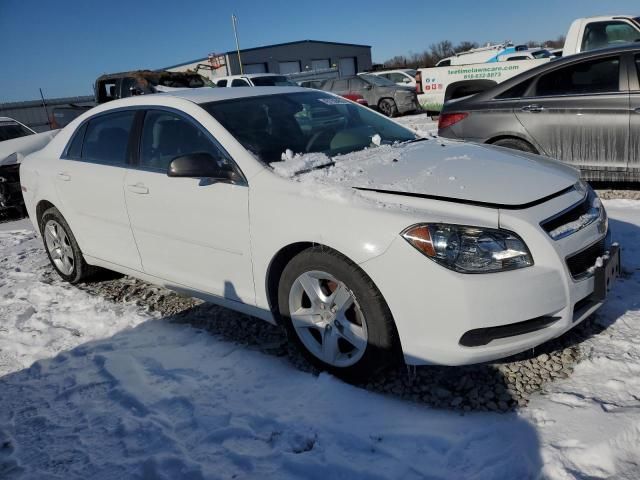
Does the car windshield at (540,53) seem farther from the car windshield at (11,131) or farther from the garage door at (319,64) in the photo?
the garage door at (319,64)

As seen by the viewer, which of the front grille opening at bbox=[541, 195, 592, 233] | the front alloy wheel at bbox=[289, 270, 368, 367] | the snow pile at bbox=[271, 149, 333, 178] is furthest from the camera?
the snow pile at bbox=[271, 149, 333, 178]

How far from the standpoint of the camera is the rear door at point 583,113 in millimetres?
5137

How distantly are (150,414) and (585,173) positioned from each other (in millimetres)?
4730

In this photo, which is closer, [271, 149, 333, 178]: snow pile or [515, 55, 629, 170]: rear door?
[271, 149, 333, 178]: snow pile

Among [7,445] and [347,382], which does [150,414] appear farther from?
[347,382]

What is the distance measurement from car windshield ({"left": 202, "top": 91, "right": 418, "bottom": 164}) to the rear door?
228cm

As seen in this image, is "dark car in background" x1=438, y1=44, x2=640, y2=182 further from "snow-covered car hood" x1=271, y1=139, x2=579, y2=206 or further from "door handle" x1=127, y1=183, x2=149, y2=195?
"door handle" x1=127, y1=183, x2=149, y2=195

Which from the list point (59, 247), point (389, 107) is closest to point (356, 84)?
point (389, 107)

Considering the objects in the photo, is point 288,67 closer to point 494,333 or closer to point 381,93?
point 381,93

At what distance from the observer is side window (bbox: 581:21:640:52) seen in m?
8.62

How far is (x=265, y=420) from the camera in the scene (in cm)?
262

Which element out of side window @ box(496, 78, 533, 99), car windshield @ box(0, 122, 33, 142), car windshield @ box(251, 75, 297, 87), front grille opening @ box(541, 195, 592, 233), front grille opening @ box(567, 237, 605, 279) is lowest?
front grille opening @ box(567, 237, 605, 279)

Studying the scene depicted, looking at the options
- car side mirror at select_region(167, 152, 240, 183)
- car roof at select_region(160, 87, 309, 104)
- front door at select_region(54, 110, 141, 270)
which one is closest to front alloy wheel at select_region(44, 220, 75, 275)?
front door at select_region(54, 110, 141, 270)

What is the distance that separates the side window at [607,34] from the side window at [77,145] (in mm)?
8181
